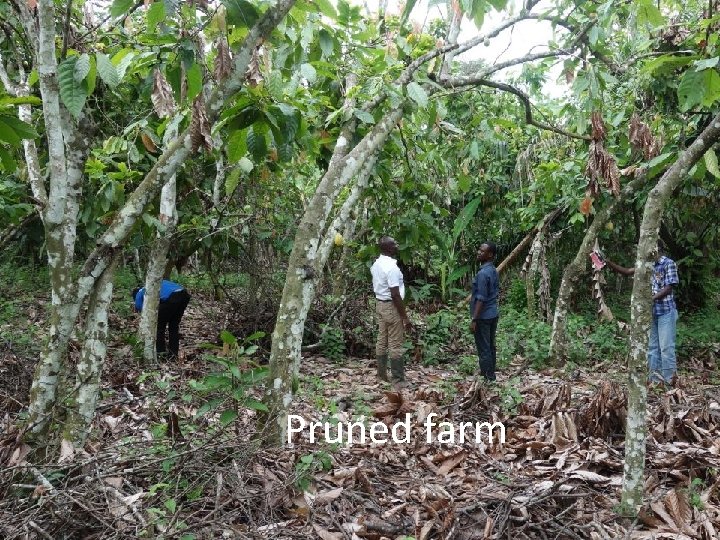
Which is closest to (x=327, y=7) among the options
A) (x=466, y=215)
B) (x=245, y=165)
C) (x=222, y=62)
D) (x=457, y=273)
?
(x=222, y=62)

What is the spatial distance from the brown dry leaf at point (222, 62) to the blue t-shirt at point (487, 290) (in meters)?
3.96

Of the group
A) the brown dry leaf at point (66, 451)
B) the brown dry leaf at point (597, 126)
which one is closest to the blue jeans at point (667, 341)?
the brown dry leaf at point (597, 126)

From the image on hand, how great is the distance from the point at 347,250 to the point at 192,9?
5.46 meters

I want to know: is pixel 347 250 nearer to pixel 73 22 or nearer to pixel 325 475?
pixel 73 22

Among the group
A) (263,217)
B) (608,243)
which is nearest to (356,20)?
(263,217)

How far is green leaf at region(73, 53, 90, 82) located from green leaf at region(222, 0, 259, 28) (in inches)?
28.3

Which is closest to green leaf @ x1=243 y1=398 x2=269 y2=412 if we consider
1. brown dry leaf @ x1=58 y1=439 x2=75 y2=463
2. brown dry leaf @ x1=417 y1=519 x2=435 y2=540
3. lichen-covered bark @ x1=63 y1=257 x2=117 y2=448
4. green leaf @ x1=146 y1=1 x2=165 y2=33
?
lichen-covered bark @ x1=63 y1=257 x2=117 y2=448

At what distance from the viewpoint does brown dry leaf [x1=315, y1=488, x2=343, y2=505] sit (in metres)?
3.53

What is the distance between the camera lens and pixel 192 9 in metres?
3.39

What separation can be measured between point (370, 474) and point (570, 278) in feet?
14.1

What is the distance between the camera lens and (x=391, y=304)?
665cm

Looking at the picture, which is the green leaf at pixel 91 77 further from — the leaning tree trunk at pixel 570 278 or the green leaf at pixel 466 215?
the green leaf at pixel 466 215

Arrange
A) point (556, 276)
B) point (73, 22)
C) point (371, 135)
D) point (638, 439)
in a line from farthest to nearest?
point (556, 276) → point (73, 22) → point (371, 135) → point (638, 439)

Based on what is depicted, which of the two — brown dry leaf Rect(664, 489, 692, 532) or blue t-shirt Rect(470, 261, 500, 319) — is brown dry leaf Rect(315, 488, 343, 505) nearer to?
brown dry leaf Rect(664, 489, 692, 532)
